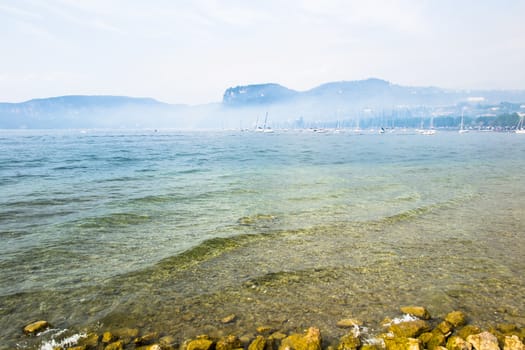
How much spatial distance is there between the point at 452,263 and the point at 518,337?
4.67 metres

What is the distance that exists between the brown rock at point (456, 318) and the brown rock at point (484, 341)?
43.2 inches

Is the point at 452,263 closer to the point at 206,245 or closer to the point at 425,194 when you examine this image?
the point at 206,245

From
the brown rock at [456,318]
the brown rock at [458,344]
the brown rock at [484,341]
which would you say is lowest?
the brown rock at [456,318]

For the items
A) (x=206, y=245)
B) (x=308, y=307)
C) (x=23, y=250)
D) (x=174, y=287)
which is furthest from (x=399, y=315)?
(x=23, y=250)

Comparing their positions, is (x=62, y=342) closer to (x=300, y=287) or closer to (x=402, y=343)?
(x=300, y=287)

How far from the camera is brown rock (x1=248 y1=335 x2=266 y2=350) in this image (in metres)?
6.70

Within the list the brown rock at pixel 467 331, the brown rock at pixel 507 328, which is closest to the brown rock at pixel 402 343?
the brown rock at pixel 467 331

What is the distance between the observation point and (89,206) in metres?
20.4

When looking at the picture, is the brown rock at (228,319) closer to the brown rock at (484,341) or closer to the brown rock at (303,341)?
the brown rock at (303,341)

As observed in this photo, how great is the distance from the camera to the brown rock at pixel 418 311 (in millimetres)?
8031

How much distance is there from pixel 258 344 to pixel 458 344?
12.9 ft

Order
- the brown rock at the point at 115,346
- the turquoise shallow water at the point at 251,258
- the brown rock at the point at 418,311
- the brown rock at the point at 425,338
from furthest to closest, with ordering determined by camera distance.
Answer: the turquoise shallow water at the point at 251,258
the brown rock at the point at 418,311
the brown rock at the point at 115,346
the brown rock at the point at 425,338

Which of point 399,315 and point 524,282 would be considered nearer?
point 399,315

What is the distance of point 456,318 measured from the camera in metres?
7.80
